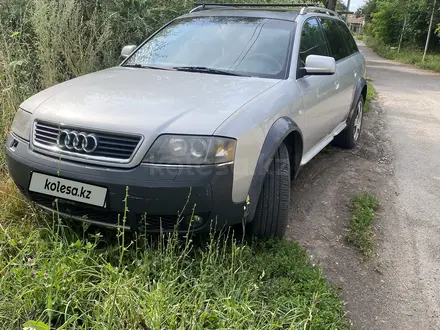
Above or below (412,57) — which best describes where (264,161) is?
above

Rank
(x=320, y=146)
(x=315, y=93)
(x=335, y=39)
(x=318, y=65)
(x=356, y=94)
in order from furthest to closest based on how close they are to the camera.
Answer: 1. (x=356, y=94)
2. (x=335, y=39)
3. (x=320, y=146)
4. (x=315, y=93)
5. (x=318, y=65)

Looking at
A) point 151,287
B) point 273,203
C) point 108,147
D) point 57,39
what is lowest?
point 151,287

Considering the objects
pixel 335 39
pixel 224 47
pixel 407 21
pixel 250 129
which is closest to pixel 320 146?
pixel 224 47

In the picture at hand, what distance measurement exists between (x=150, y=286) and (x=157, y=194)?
49cm

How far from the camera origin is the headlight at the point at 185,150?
2.36m

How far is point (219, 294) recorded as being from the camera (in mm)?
2344

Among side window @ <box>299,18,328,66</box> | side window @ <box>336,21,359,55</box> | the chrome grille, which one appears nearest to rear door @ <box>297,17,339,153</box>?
side window @ <box>299,18,328,66</box>

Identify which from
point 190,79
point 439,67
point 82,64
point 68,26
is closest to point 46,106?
point 190,79

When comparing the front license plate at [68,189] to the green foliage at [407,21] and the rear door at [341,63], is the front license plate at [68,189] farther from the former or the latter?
the green foliage at [407,21]

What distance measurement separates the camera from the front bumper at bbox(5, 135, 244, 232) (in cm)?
233

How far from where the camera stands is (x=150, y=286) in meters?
2.31

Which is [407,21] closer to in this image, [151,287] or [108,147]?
[108,147]

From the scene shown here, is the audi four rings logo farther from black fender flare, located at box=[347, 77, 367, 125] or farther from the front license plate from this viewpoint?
black fender flare, located at box=[347, 77, 367, 125]

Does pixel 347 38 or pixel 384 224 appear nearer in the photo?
pixel 384 224
